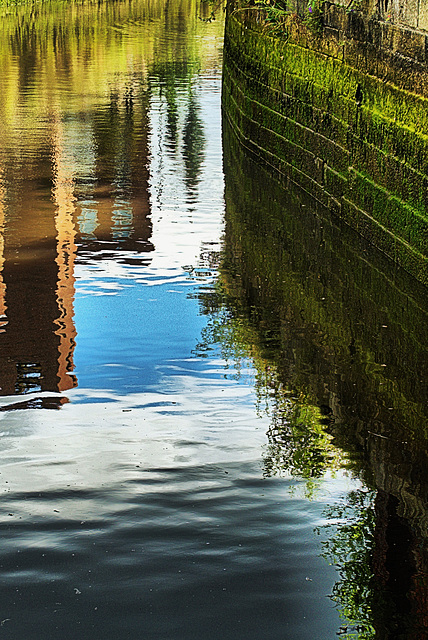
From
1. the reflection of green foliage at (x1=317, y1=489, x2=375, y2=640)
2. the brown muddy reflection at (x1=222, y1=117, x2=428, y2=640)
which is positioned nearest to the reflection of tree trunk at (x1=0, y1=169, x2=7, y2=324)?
the brown muddy reflection at (x1=222, y1=117, x2=428, y2=640)

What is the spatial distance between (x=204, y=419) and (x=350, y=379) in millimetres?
1113

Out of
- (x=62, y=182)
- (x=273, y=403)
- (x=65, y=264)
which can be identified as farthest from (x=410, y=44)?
(x=62, y=182)

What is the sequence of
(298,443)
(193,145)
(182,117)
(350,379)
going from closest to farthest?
(298,443), (350,379), (193,145), (182,117)

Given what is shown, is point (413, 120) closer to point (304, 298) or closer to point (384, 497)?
point (304, 298)

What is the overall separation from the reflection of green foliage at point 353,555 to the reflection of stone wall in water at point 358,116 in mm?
3757

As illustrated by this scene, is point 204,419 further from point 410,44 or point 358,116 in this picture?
point 358,116

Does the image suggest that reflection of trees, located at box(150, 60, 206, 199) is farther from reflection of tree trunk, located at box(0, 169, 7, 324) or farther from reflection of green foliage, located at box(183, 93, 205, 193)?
reflection of tree trunk, located at box(0, 169, 7, 324)

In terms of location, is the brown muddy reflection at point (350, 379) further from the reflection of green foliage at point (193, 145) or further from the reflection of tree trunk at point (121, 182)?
the reflection of green foliage at point (193, 145)

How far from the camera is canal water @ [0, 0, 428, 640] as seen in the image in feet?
12.7

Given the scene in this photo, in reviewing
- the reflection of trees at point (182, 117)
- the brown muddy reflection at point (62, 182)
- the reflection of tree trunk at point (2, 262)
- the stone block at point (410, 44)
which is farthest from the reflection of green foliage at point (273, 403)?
the reflection of trees at point (182, 117)

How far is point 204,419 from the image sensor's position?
18.7 feet

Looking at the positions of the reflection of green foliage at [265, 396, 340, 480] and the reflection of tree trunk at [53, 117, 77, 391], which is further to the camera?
the reflection of tree trunk at [53, 117, 77, 391]

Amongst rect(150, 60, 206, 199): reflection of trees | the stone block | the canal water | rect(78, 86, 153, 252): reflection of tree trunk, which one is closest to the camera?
the canal water

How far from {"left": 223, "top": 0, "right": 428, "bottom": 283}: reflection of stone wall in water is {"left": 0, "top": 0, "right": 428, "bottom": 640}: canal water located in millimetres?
329
